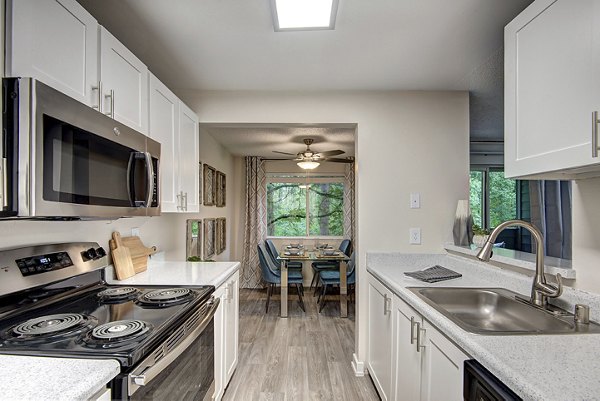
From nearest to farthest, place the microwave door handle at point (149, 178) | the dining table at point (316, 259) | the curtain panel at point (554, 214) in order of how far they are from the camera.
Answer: the microwave door handle at point (149, 178) < the curtain panel at point (554, 214) < the dining table at point (316, 259)

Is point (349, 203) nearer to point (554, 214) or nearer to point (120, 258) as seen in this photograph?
point (554, 214)

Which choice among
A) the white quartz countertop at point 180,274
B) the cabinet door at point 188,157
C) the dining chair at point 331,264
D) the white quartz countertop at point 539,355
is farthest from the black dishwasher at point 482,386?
the dining chair at point 331,264

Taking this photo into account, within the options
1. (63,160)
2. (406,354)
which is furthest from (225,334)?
(63,160)

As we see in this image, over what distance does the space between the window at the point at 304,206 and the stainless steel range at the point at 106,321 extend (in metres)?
4.28

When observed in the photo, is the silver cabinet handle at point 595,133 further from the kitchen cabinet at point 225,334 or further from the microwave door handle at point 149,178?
the kitchen cabinet at point 225,334

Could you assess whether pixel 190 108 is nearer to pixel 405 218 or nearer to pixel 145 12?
pixel 145 12

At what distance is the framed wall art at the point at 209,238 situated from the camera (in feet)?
12.7

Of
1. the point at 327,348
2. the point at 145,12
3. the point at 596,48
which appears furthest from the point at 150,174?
the point at 327,348

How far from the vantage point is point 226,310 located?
7.07 ft

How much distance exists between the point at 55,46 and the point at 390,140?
7.12ft

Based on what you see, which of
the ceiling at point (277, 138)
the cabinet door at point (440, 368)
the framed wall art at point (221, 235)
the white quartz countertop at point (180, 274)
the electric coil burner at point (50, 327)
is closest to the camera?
the electric coil burner at point (50, 327)

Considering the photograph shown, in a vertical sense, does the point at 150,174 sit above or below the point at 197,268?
above

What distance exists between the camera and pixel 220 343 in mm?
2051

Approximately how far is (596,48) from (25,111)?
1.70 m
